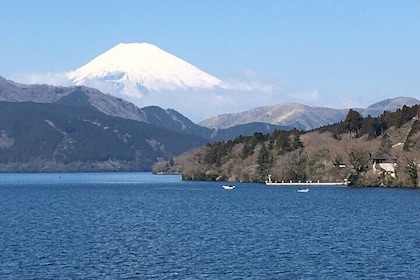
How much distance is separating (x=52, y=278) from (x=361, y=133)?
5420 inches

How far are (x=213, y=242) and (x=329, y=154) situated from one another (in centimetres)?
9616

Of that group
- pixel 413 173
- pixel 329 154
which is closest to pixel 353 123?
pixel 329 154

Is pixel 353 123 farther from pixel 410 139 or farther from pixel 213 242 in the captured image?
pixel 213 242

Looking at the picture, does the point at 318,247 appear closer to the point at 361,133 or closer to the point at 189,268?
the point at 189,268

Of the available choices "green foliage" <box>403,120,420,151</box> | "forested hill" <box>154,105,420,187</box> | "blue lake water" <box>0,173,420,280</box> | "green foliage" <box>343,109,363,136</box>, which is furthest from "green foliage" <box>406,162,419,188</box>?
"green foliage" <box>343,109,363,136</box>

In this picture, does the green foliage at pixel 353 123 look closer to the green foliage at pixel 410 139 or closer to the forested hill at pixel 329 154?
the forested hill at pixel 329 154

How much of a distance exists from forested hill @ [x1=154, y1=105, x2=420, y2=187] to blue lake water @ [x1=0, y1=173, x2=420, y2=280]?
134 feet

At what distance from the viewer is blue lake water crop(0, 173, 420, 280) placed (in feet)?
142

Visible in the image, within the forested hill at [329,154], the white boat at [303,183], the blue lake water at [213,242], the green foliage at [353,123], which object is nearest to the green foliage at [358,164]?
the forested hill at [329,154]

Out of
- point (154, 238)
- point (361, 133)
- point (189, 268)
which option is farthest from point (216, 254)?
point (361, 133)

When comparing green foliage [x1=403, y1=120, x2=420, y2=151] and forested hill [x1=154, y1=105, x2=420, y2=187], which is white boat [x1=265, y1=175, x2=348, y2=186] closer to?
forested hill [x1=154, y1=105, x2=420, y2=187]

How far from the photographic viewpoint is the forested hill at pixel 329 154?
133m

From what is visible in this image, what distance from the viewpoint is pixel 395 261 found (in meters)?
46.2

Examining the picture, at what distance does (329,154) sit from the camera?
489 feet
